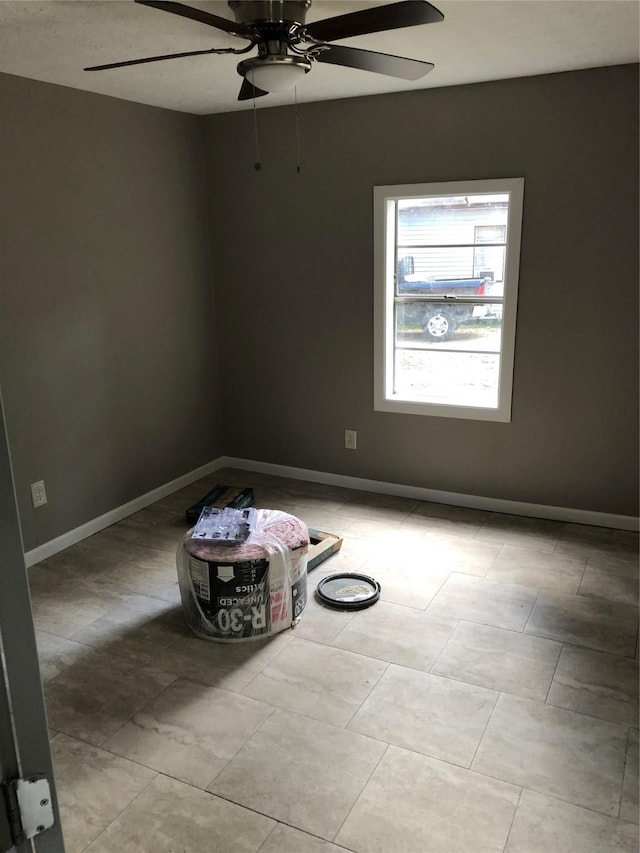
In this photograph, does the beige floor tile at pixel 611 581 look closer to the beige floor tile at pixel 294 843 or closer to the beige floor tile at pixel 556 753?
the beige floor tile at pixel 556 753

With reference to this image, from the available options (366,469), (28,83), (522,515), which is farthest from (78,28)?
(522,515)

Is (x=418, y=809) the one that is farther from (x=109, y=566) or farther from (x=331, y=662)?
(x=109, y=566)

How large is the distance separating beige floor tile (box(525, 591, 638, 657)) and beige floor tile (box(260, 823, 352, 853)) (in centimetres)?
129

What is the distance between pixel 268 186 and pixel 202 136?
57 cm

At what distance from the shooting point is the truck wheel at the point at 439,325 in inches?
152

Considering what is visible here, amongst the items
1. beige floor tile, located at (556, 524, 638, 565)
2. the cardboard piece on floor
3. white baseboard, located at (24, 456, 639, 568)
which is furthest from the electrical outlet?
beige floor tile, located at (556, 524, 638, 565)

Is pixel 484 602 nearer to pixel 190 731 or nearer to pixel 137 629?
pixel 190 731

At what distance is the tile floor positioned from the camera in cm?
185

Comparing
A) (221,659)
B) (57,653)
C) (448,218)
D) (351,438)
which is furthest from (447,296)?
(57,653)

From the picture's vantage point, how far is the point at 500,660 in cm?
254

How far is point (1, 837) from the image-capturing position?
1.00 metres

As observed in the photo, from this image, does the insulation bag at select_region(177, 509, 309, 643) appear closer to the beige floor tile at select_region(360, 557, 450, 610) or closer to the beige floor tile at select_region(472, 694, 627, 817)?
the beige floor tile at select_region(360, 557, 450, 610)

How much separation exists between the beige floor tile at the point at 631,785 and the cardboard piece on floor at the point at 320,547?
5.07 feet

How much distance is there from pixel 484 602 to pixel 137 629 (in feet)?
4.96
